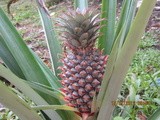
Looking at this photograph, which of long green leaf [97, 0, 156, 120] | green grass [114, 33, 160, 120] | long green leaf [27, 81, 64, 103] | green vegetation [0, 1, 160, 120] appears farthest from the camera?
green grass [114, 33, 160, 120]

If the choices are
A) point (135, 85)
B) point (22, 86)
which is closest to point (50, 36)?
point (22, 86)


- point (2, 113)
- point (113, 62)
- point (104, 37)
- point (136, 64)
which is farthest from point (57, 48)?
point (136, 64)

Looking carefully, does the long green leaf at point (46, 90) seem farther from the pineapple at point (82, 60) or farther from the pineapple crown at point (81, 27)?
the pineapple crown at point (81, 27)

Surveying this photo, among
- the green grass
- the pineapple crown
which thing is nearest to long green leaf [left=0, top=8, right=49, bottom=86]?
the pineapple crown

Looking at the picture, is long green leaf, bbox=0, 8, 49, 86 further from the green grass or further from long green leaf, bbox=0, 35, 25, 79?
the green grass

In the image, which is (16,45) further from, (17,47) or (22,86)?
(22,86)

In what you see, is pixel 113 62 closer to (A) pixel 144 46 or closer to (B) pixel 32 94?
(B) pixel 32 94
